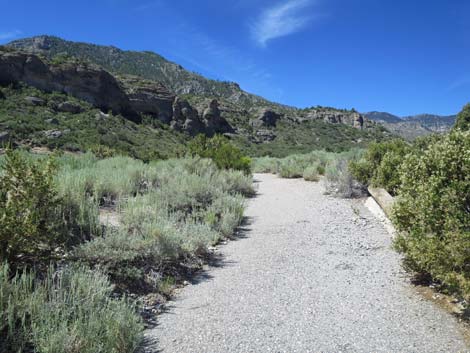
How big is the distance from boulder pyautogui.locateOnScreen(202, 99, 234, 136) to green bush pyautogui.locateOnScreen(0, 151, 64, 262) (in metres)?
59.2

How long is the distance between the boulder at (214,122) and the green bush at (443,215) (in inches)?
2333

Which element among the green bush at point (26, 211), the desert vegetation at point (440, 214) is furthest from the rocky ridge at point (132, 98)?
the desert vegetation at point (440, 214)

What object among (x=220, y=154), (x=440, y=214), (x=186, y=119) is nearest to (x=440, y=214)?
(x=440, y=214)

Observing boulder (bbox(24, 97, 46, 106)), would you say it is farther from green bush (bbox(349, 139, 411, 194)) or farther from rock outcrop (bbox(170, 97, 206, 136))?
green bush (bbox(349, 139, 411, 194))

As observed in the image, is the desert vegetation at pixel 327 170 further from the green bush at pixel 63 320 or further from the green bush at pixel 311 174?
the green bush at pixel 63 320

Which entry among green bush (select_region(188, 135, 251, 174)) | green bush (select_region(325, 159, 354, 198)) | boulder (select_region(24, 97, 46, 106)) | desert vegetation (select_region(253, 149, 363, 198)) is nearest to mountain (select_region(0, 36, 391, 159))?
boulder (select_region(24, 97, 46, 106))

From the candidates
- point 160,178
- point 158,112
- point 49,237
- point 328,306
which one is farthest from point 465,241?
point 158,112

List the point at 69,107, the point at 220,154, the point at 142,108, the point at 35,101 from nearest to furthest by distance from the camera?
the point at 220,154
the point at 35,101
the point at 69,107
the point at 142,108

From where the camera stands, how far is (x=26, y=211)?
12.2ft

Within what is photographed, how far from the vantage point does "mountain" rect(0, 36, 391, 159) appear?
33.9m

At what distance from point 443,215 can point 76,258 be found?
419 cm

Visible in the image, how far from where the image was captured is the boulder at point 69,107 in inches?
1599

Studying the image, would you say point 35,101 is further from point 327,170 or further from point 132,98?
point 327,170

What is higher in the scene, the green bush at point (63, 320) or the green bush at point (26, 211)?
the green bush at point (26, 211)
